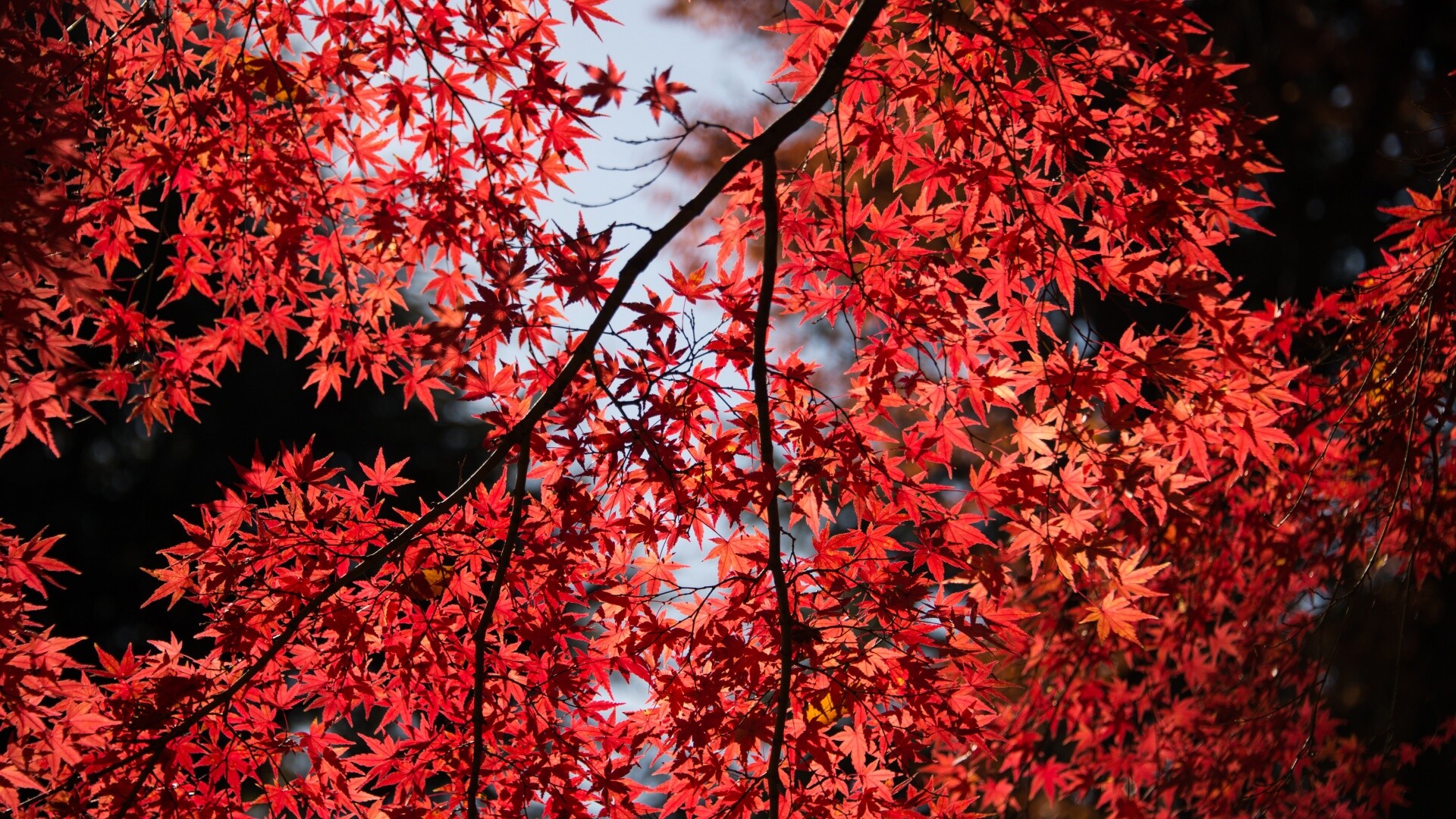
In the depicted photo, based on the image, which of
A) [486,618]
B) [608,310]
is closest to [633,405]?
[608,310]

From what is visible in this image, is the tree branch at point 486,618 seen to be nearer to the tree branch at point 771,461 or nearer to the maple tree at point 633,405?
the maple tree at point 633,405

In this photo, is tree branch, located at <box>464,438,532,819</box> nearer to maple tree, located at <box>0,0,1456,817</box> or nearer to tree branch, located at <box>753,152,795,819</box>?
maple tree, located at <box>0,0,1456,817</box>

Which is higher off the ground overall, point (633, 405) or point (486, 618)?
point (633, 405)

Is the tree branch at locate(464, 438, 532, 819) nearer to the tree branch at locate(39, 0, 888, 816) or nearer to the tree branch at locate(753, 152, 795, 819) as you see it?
the tree branch at locate(39, 0, 888, 816)

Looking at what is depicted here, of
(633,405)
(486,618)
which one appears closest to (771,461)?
(633,405)

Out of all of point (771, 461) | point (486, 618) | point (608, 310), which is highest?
point (608, 310)

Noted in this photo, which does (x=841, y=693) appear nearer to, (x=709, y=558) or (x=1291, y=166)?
(x=709, y=558)

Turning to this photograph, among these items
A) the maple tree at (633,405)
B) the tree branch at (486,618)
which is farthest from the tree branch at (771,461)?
the tree branch at (486,618)

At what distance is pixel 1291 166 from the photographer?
7.06 metres

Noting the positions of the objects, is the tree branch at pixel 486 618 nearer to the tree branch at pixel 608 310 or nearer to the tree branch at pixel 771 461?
the tree branch at pixel 608 310

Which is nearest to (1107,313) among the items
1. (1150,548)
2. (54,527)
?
(1150,548)

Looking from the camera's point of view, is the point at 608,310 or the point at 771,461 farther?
the point at 771,461

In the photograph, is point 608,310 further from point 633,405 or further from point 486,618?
point 486,618

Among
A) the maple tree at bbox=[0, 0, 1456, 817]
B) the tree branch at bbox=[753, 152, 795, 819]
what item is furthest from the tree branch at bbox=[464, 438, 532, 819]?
the tree branch at bbox=[753, 152, 795, 819]
